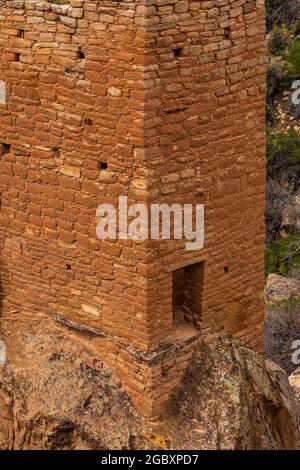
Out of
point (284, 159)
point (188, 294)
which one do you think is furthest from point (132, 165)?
point (284, 159)

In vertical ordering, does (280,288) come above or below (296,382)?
below

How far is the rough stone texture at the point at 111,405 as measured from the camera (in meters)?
6.77

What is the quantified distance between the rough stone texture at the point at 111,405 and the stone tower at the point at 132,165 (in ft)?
0.54

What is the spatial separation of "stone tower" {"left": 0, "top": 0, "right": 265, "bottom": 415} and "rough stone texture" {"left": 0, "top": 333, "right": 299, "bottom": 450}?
0.54 ft

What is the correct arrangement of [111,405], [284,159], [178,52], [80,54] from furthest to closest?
1. [284,159]
2. [111,405]
3. [80,54]
4. [178,52]

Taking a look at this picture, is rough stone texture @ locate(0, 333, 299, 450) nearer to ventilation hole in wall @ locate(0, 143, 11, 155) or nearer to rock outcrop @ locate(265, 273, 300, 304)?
ventilation hole in wall @ locate(0, 143, 11, 155)

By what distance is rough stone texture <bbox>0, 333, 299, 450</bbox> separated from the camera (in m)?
6.77

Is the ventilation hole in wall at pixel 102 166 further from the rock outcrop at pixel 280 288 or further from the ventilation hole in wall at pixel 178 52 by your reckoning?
the rock outcrop at pixel 280 288

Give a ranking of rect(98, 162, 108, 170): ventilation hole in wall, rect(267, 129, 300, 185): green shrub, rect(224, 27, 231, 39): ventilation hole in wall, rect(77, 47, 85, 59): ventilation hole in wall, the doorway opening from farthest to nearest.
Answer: rect(267, 129, 300, 185): green shrub
the doorway opening
rect(224, 27, 231, 39): ventilation hole in wall
rect(98, 162, 108, 170): ventilation hole in wall
rect(77, 47, 85, 59): ventilation hole in wall

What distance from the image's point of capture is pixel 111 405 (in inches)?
271

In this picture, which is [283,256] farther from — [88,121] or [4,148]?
[88,121]

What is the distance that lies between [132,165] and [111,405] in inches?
84.5

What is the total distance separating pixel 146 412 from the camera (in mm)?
6844

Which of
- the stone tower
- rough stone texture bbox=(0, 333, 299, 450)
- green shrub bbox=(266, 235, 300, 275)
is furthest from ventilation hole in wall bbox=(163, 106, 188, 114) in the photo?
green shrub bbox=(266, 235, 300, 275)
